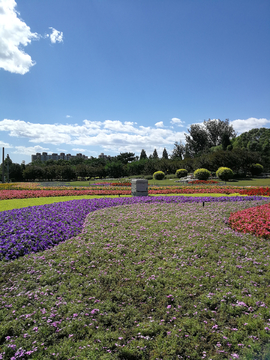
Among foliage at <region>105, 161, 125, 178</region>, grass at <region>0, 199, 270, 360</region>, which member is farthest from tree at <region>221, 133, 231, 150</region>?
grass at <region>0, 199, 270, 360</region>

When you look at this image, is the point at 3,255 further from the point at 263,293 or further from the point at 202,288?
the point at 263,293

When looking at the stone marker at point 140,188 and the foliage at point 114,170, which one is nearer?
the stone marker at point 140,188

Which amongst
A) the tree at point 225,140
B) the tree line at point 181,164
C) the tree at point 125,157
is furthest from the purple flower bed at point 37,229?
the tree at point 125,157

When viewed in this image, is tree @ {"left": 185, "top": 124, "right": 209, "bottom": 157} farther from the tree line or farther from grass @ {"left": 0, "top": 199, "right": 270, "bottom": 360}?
grass @ {"left": 0, "top": 199, "right": 270, "bottom": 360}

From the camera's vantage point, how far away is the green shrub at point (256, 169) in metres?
36.1

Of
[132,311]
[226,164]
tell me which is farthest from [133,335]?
[226,164]

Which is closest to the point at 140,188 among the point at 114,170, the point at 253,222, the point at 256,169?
the point at 253,222

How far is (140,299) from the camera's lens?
144 inches

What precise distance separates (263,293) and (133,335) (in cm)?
219

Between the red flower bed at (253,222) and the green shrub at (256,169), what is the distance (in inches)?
1251

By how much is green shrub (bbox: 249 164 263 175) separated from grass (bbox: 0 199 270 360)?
33974 millimetres

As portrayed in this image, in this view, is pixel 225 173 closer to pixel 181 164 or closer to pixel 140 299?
pixel 181 164

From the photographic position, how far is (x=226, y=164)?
35.6 meters

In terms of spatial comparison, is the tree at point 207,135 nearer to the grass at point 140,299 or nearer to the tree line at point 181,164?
the tree line at point 181,164
